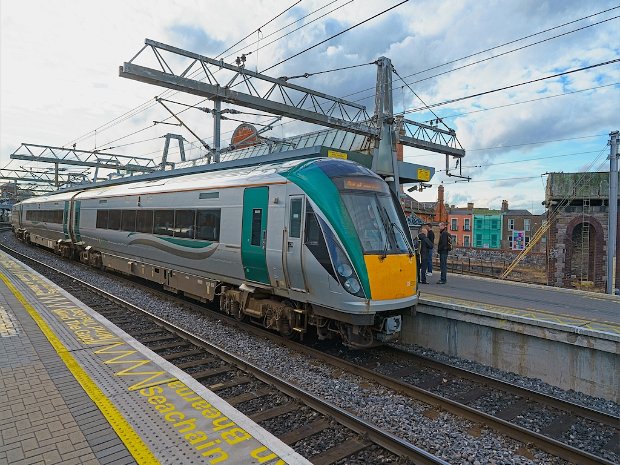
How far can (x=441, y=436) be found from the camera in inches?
191

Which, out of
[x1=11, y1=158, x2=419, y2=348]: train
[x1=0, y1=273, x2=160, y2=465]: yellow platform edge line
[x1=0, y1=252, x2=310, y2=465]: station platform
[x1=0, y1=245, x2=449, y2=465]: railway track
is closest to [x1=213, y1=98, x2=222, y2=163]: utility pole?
[x1=11, y1=158, x2=419, y2=348]: train

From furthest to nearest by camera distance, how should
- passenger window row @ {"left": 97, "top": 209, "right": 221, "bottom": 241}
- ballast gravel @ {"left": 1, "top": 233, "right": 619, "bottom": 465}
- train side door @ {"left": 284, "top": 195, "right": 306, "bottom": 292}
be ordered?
passenger window row @ {"left": 97, "top": 209, "right": 221, "bottom": 241} → train side door @ {"left": 284, "top": 195, "right": 306, "bottom": 292} → ballast gravel @ {"left": 1, "top": 233, "right": 619, "bottom": 465}

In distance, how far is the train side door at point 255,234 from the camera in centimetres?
813

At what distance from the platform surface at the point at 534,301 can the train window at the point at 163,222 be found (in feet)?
22.2

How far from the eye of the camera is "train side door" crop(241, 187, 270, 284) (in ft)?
26.7

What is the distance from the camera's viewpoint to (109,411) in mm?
4574

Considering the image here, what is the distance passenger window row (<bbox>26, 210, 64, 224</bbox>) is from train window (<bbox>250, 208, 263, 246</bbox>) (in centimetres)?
1712

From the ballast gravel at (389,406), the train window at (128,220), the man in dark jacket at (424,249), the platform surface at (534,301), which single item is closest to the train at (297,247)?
the ballast gravel at (389,406)

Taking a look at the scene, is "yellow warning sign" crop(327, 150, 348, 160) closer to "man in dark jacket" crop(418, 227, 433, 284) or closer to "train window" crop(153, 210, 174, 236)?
"man in dark jacket" crop(418, 227, 433, 284)

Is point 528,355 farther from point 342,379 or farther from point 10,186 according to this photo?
point 10,186

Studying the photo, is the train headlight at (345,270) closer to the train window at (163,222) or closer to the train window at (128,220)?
the train window at (163,222)

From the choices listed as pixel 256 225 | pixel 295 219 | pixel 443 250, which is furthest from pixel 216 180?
pixel 443 250

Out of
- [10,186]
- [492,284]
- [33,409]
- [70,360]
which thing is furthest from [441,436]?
[10,186]

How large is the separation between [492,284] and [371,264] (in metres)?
6.95
